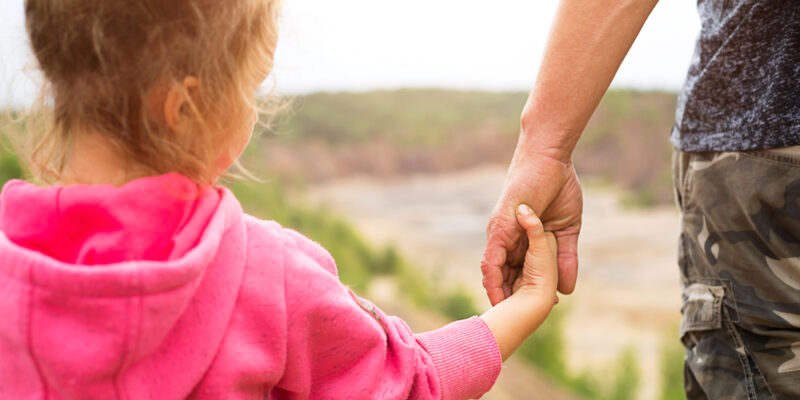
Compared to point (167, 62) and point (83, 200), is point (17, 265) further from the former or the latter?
point (167, 62)

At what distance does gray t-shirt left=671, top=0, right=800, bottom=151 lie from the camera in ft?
3.33

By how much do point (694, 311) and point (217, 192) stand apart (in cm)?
83

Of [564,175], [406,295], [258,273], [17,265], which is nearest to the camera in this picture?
[17,265]

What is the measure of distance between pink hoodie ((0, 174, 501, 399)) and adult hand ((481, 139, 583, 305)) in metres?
0.45

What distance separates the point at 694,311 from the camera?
46.7 inches

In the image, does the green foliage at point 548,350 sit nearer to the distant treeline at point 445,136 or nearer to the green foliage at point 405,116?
the distant treeline at point 445,136

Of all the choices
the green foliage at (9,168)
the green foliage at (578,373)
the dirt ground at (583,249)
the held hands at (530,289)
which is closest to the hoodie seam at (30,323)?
the held hands at (530,289)

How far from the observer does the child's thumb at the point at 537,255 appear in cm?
127

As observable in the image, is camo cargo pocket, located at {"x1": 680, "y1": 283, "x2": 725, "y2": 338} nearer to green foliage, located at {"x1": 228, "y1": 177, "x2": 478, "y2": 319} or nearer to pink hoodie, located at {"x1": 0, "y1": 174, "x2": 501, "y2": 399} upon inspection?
pink hoodie, located at {"x1": 0, "y1": 174, "x2": 501, "y2": 399}

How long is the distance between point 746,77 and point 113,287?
37.6 inches

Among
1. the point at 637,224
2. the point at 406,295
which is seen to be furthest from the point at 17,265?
the point at 637,224

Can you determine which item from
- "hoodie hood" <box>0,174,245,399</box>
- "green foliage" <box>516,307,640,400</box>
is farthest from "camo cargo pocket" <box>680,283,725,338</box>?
"green foliage" <box>516,307,640,400</box>

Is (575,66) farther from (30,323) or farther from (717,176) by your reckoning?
(30,323)

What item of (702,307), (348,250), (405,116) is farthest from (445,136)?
(702,307)
